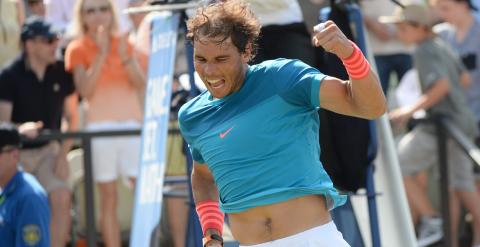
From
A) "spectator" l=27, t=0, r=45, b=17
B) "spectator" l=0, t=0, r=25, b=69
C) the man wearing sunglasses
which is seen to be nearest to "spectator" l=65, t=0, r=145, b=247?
the man wearing sunglasses

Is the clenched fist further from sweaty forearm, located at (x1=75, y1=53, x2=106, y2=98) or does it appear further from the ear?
sweaty forearm, located at (x1=75, y1=53, x2=106, y2=98)

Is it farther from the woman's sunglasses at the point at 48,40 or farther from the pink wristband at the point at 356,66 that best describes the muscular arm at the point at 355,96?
the woman's sunglasses at the point at 48,40

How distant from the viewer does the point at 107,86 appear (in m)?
8.54

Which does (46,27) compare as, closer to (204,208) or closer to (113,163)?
(113,163)

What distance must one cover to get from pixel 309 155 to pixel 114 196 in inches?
167

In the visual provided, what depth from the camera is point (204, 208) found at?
473cm

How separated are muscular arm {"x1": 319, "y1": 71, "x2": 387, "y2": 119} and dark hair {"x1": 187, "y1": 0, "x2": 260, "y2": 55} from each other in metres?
0.37

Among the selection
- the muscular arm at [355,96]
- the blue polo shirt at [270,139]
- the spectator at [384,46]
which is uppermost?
the muscular arm at [355,96]

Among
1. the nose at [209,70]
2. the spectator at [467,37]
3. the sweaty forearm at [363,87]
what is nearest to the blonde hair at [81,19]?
the spectator at [467,37]

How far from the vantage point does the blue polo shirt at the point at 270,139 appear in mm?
4293

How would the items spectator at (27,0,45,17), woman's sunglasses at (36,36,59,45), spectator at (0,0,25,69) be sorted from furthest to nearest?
spectator at (27,0,45,17) → spectator at (0,0,25,69) → woman's sunglasses at (36,36,59,45)

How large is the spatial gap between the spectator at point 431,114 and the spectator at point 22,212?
9.45 ft

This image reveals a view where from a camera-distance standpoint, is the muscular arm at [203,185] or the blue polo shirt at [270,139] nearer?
the blue polo shirt at [270,139]

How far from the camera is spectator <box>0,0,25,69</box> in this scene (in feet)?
28.6
